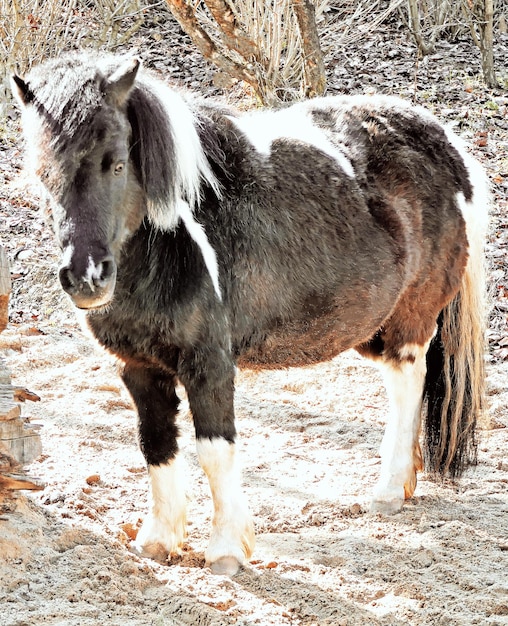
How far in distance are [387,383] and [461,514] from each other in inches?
30.9

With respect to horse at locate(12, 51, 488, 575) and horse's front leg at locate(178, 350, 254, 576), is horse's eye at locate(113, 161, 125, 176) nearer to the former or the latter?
horse at locate(12, 51, 488, 575)

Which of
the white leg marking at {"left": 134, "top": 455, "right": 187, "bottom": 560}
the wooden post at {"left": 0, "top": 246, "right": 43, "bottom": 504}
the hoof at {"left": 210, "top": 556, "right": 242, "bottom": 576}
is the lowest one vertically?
the hoof at {"left": 210, "top": 556, "right": 242, "bottom": 576}

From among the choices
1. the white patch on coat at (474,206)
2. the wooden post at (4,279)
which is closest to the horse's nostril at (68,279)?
the wooden post at (4,279)

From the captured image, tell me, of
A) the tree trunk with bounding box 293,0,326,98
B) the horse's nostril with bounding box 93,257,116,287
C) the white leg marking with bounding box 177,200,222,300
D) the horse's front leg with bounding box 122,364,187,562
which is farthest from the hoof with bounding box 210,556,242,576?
the tree trunk with bounding box 293,0,326,98

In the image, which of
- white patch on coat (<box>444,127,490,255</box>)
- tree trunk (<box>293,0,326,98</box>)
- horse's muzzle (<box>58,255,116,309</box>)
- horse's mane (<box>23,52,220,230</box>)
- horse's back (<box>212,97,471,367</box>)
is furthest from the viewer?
tree trunk (<box>293,0,326,98</box>)

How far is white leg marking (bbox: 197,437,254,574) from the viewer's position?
133 inches

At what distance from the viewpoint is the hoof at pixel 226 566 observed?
3348 mm

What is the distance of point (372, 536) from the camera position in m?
3.84

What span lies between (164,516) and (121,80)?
71.5 inches

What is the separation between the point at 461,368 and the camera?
15.1 feet

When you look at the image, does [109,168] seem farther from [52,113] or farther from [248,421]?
[248,421]

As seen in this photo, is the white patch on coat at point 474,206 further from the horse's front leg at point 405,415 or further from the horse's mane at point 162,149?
the horse's mane at point 162,149

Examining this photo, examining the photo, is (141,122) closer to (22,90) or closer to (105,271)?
(22,90)

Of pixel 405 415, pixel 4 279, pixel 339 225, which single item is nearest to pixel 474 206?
pixel 339 225
